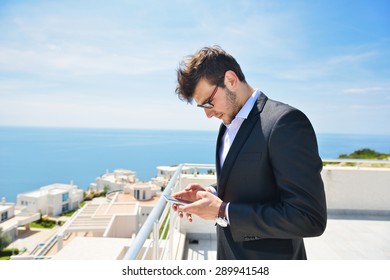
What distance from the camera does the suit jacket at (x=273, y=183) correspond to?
65 cm

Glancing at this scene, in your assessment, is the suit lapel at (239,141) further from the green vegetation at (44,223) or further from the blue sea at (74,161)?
the blue sea at (74,161)

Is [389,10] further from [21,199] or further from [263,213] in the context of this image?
[21,199]

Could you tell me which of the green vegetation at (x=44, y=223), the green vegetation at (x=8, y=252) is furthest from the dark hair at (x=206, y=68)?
the green vegetation at (x=44, y=223)

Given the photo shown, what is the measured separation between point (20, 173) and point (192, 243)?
92.6m

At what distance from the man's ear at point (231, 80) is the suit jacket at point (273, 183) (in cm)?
10

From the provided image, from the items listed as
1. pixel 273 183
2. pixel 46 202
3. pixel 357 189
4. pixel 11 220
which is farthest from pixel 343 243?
pixel 46 202

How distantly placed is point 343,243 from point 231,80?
9.14ft

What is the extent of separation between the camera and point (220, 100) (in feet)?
2.91

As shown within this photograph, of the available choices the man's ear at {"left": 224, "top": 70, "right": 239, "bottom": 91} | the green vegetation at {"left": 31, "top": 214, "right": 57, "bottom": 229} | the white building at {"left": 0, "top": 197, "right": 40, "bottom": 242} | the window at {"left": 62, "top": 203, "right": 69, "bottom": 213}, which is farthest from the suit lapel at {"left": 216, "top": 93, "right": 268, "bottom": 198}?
the window at {"left": 62, "top": 203, "right": 69, "bottom": 213}

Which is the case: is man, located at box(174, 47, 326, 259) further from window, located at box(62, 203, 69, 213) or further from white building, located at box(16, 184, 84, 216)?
window, located at box(62, 203, 69, 213)

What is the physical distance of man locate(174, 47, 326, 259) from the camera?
25.7 inches

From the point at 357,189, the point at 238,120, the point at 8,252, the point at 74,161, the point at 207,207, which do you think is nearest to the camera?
the point at 207,207

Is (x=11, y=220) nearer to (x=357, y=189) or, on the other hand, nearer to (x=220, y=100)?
(x=357, y=189)

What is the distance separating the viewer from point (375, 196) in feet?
12.1
